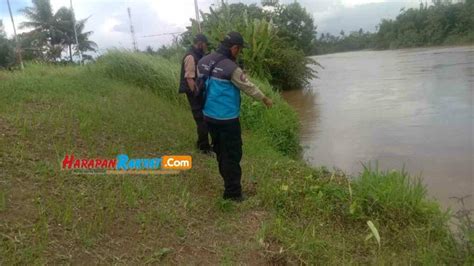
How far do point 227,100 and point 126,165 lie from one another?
49.9 inches

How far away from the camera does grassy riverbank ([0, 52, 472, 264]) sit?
2862 mm

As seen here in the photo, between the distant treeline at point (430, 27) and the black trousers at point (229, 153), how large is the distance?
43.0m

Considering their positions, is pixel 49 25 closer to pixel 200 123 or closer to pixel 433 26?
pixel 200 123

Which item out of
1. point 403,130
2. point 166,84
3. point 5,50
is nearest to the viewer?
point 403,130

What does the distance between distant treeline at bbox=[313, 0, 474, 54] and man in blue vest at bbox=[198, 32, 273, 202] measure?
141 feet

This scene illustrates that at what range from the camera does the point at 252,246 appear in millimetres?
3029

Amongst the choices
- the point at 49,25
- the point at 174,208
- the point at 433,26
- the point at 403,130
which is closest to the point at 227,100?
the point at 174,208

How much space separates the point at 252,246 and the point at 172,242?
60 cm

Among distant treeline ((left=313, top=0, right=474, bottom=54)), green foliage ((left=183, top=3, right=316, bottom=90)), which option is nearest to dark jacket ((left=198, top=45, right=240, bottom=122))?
green foliage ((left=183, top=3, right=316, bottom=90))

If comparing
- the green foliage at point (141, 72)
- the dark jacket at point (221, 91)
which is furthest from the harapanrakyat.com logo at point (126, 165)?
the green foliage at point (141, 72)

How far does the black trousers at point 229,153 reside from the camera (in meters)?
3.73

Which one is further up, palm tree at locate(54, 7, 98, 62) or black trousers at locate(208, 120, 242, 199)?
palm tree at locate(54, 7, 98, 62)

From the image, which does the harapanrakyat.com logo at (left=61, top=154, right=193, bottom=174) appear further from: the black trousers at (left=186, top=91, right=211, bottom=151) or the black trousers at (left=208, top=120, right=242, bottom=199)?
the black trousers at (left=208, top=120, right=242, bottom=199)

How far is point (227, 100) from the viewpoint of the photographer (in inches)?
145
